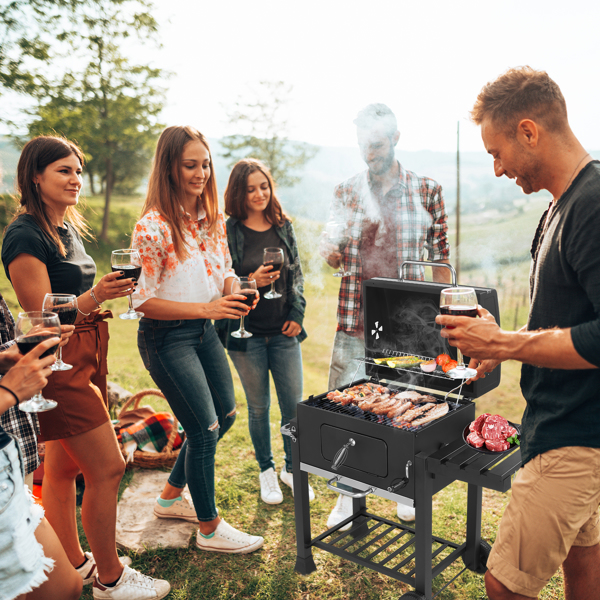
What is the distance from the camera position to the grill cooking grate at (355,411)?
6.46 ft

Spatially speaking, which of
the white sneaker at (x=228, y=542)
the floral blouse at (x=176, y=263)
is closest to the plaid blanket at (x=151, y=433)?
the white sneaker at (x=228, y=542)

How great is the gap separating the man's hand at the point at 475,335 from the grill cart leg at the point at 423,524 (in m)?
0.52

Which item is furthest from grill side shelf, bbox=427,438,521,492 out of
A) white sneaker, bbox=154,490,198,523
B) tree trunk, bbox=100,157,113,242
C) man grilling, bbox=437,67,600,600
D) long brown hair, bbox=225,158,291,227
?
tree trunk, bbox=100,157,113,242

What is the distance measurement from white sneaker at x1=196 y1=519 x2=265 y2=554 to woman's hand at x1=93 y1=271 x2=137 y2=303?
1449mm

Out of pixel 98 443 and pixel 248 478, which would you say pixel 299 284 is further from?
pixel 98 443

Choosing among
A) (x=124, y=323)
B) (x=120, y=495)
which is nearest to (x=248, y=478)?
(x=120, y=495)

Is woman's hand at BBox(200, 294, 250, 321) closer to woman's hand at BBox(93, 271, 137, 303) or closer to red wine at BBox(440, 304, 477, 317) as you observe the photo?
woman's hand at BBox(93, 271, 137, 303)

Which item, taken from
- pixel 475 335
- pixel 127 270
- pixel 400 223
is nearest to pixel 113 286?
pixel 127 270

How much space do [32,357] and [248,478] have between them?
2.43m

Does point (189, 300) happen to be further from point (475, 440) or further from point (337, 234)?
point (475, 440)

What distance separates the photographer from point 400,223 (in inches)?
120

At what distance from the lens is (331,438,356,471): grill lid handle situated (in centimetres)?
202

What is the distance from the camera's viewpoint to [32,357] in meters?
1.41

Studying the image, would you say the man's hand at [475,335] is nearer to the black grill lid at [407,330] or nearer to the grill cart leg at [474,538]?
the black grill lid at [407,330]
